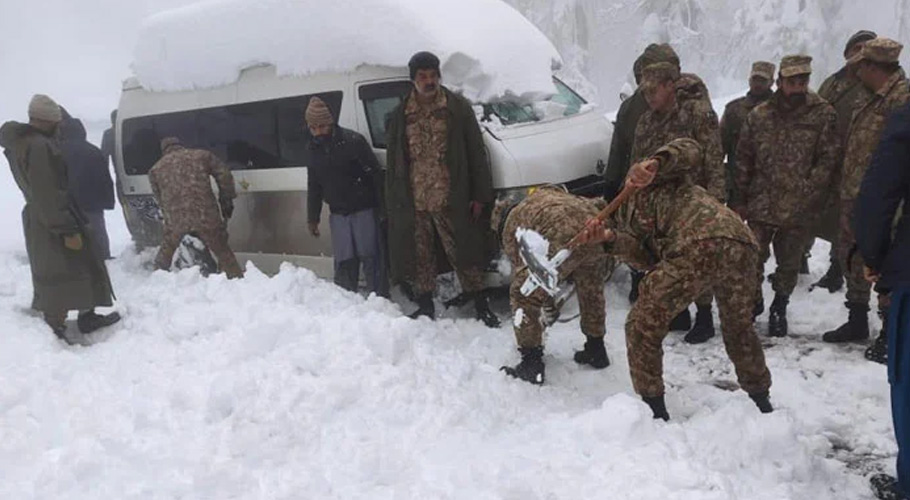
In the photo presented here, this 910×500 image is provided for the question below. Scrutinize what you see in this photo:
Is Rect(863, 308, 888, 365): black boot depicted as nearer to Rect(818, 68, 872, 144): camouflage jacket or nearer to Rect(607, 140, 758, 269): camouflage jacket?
Rect(818, 68, 872, 144): camouflage jacket

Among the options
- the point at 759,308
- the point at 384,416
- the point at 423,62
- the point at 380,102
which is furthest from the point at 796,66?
the point at 384,416

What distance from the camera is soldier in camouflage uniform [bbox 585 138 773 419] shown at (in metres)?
3.02

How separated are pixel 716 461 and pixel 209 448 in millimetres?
2210

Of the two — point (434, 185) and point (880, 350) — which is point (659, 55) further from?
point (880, 350)

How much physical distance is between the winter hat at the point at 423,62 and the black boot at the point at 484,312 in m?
1.69

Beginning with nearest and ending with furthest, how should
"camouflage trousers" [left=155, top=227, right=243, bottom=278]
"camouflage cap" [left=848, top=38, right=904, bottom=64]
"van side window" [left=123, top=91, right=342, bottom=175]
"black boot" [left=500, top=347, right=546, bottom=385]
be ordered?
"camouflage cap" [left=848, top=38, right=904, bottom=64] → "black boot" [left=500, top=347, right=546, bottom=385] → "van side window" [left=123, top=91, right=342, bottom=175] → "camouflage trousers" [left=155, top=227, right=243, bottom=278]

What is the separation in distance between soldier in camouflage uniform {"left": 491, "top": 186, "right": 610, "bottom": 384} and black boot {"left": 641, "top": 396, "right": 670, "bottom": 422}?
2.74 ft

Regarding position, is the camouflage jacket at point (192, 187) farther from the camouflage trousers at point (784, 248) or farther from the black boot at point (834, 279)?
the black boot at point (834, 279)

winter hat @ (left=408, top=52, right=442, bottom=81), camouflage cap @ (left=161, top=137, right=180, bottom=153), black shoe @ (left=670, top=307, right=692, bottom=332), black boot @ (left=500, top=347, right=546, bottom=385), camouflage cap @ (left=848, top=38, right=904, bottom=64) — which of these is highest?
winter hat @ (left=408, top=52, right=442, bottom=81)

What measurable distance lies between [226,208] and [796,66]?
185 inches

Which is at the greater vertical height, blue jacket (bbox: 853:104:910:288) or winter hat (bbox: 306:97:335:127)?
winter hat (bbox: 306:97:335:127)

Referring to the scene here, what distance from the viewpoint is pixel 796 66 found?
4.16 metres

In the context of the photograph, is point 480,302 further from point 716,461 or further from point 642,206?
point 716,461

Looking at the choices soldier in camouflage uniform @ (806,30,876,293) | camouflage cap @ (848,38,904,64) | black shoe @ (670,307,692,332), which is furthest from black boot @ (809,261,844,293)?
camouflage cap @ (848,38,904,64)
